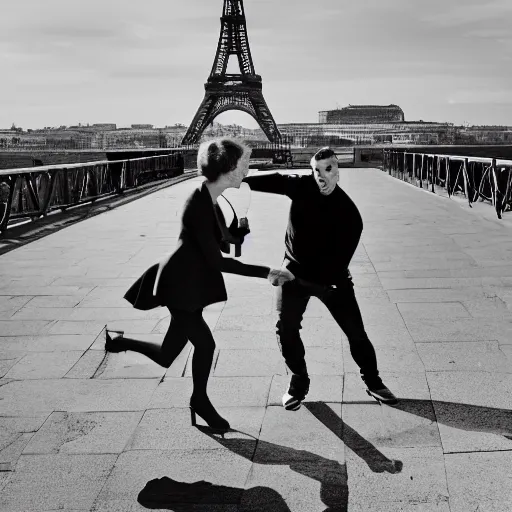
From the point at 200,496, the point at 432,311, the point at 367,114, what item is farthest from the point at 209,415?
the point at 367,114

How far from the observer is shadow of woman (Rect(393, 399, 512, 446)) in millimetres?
3329

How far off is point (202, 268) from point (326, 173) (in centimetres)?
72

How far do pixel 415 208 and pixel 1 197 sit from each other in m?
7.17

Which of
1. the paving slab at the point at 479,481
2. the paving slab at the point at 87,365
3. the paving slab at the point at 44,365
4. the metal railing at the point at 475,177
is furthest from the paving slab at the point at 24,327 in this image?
the metal railing at the point at 475,177

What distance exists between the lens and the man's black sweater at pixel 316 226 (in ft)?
11.5

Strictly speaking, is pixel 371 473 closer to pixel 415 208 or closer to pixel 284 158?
pixel 415 208

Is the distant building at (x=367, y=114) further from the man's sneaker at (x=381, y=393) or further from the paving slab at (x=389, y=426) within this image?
the paving slab at (x=389, y=426)

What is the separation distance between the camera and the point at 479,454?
3064mm

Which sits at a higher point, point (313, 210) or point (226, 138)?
point (226, 138)

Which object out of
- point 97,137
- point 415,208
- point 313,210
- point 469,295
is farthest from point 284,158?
point 97,137

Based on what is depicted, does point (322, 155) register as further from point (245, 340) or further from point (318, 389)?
point (245, 340)

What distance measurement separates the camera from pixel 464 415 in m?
3.47

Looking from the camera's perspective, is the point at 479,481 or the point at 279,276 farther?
the point at 279,276

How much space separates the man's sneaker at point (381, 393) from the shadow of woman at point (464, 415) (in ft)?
0.13
